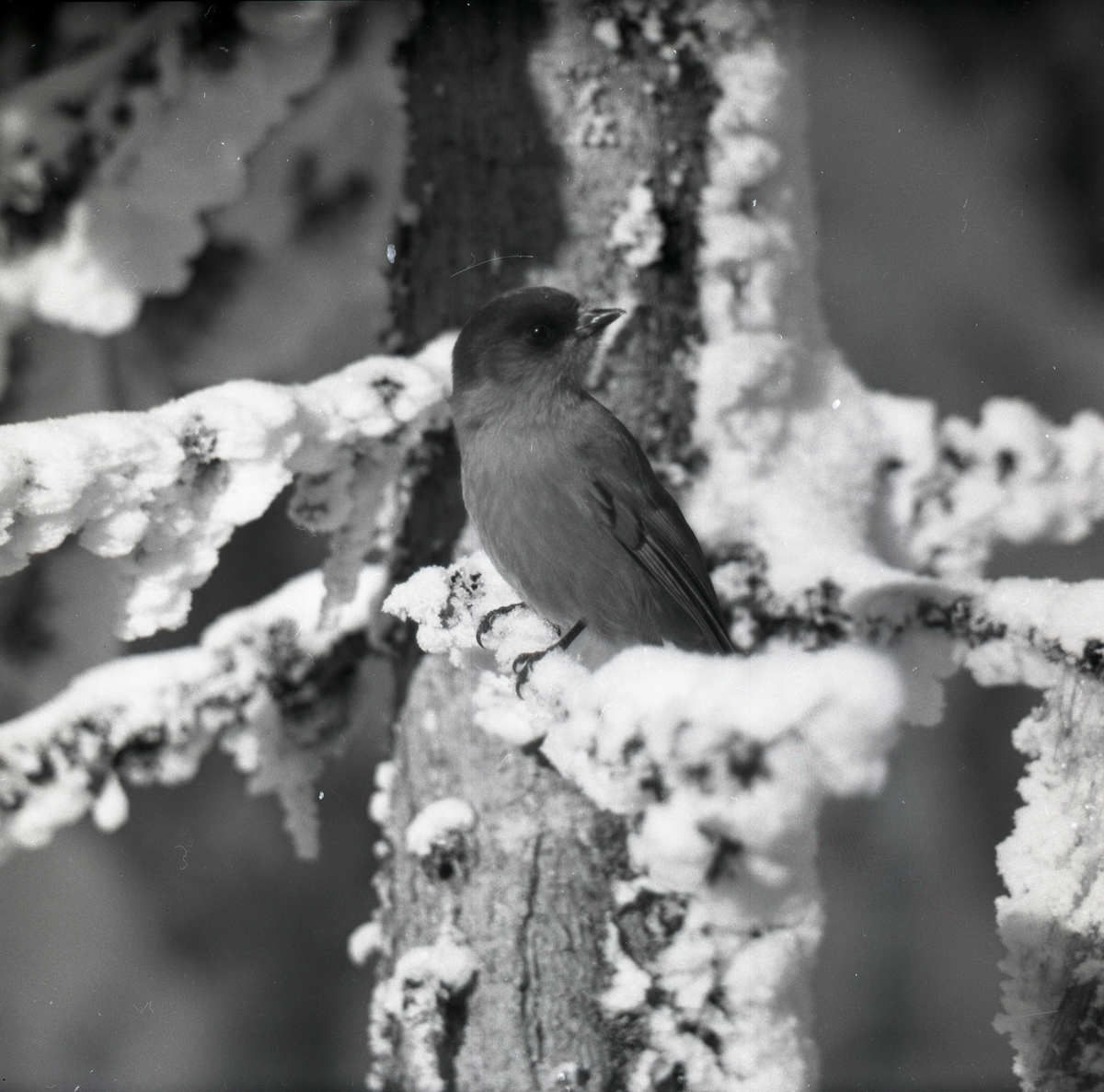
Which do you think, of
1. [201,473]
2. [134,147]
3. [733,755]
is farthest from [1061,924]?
[134,147]

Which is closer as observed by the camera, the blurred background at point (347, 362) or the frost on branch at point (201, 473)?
the frost on branch at point (201, 473)

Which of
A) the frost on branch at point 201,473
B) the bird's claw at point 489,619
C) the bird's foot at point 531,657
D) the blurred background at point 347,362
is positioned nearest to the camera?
the frost on branch at point 201,473

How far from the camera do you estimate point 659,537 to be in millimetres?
2336

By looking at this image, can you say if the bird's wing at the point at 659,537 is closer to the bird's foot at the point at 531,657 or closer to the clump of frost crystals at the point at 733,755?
the bird's foot at the point at 531,657

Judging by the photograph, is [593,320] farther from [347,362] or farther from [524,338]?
[347,362]

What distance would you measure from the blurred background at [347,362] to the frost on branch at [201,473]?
0.45m

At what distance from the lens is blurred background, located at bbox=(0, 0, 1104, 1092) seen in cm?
273

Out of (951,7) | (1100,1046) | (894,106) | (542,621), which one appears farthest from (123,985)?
(951,7)

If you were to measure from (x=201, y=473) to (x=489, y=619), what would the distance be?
679 mm

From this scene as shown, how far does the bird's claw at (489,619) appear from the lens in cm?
204

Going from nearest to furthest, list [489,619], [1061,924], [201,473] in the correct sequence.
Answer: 1. [1061,924]
2. [201,473]
3. [489,619]

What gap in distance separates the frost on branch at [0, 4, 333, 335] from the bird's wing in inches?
40.8

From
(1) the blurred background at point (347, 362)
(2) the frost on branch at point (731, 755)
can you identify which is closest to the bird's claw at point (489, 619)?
(1) the blurred background at point (347, 362)

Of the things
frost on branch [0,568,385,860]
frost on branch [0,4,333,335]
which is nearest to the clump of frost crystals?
frost on branch [0,568,385,860]
